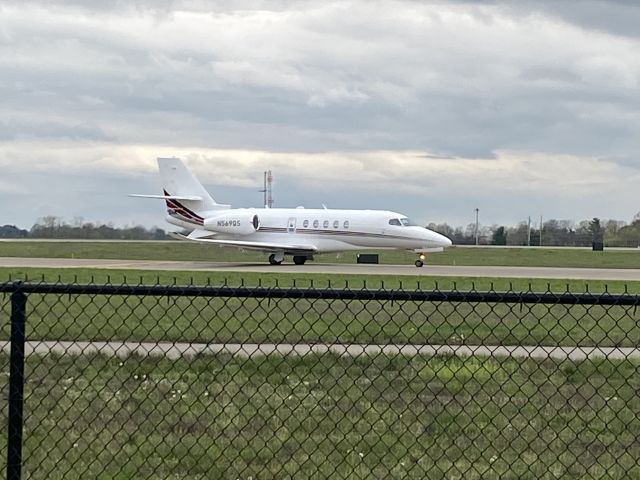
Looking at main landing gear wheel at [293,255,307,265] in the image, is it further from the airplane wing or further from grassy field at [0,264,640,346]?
grassy field at [0,264,640,346]

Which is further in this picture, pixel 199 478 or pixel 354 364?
pixel 354 364

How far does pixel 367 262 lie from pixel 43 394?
37806 mm

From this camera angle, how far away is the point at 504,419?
8.08 meters

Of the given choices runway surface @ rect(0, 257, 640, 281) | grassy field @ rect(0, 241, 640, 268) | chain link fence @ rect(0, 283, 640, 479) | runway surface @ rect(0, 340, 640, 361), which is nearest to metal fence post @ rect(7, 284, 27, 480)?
chain link fence @ rect(0, 283, 640, 479)

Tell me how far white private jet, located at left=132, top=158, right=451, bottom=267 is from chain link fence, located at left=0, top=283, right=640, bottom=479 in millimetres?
26830

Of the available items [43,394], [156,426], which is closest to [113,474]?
[156,426]

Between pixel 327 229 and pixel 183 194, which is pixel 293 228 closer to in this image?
pixel 327 229

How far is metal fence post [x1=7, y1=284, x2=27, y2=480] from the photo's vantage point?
4914mm

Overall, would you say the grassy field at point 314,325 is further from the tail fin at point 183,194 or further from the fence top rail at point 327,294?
the tail fin at point 183,194

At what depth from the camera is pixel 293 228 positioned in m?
41.2

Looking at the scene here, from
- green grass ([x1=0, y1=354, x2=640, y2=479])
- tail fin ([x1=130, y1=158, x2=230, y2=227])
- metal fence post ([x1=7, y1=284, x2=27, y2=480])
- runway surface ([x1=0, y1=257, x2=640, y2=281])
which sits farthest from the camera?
tail fin ([x1=130, y1=158, x2=230, y2=227])

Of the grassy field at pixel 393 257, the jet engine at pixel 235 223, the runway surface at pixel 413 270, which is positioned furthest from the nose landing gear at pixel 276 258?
the grassy field at pixel 393 257

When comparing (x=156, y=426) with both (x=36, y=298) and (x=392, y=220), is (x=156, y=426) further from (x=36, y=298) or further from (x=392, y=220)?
(x=392, y=220)

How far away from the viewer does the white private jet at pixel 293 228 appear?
128ft
